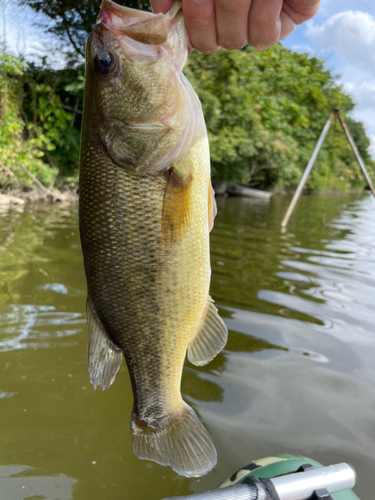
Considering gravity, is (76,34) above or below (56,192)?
above

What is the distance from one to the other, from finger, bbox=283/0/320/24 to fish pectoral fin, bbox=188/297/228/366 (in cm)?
131

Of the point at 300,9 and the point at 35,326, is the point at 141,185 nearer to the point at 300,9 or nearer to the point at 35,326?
the point at 300,9

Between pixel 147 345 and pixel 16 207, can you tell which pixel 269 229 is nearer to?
pixel 16 207

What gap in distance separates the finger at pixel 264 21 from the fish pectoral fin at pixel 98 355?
4.31ft

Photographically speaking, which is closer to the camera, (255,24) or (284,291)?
(255,24)

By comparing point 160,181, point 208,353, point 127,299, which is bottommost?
point 208,353

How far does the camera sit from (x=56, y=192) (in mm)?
14477

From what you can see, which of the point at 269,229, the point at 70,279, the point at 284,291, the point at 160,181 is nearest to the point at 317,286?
the point at 284,291

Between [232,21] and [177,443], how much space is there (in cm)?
174

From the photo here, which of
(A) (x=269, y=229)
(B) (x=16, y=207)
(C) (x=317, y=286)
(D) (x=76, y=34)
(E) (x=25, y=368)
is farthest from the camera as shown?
(D) (x=76, y=34)

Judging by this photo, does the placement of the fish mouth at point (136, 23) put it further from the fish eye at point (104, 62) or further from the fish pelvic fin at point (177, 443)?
the fish pelvic fin at point (177, 443)

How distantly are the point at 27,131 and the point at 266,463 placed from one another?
15844 millimetres

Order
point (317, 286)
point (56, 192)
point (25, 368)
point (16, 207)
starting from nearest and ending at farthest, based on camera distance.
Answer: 1. point (25, 368)
2. point (317, 286)
3. point (16, 207)
4. point (56, 192)

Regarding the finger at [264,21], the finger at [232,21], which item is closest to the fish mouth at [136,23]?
the finger at [232,21]
